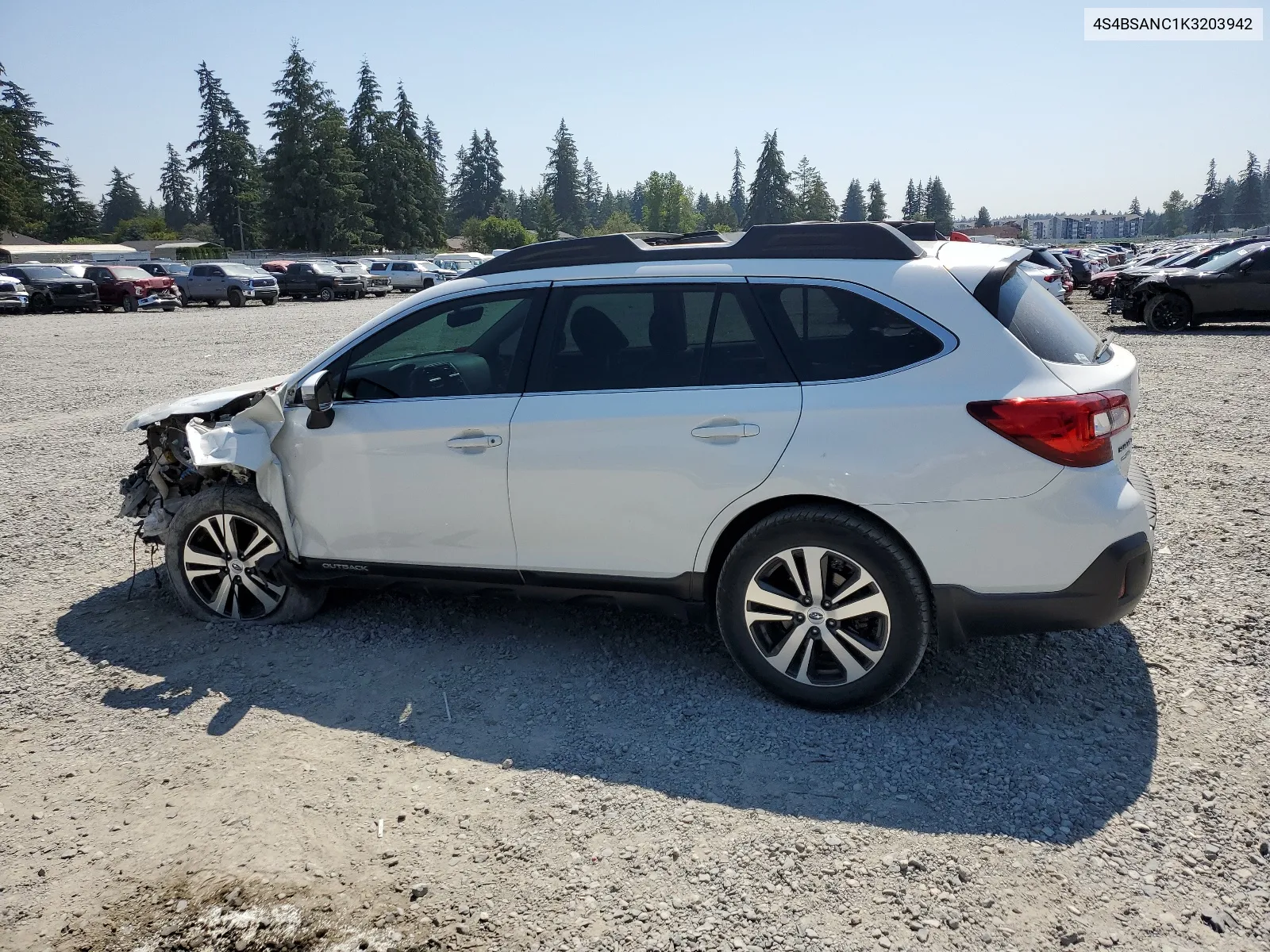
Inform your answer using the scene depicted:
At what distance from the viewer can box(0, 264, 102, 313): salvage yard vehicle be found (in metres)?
33.2

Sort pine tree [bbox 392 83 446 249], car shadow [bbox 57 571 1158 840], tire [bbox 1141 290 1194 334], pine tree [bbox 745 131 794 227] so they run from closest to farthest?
car shadow [bbox 57 571 1158 840], tire [bbox 1141 290 1194 334], pine tree [bbox 392 83 446 249], pine tree [bbox 745 131 794 227]

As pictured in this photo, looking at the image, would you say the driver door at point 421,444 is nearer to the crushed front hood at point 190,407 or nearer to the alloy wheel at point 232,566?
the alloy wheel at point 232,566

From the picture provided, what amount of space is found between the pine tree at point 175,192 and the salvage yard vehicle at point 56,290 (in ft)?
413

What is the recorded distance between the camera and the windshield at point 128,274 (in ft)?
116

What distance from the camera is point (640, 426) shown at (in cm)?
389

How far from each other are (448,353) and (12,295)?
113 ft

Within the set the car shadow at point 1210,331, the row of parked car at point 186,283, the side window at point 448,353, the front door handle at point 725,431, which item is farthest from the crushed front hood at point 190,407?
the row of parked car at point 186,283

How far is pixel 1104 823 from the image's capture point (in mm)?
3070

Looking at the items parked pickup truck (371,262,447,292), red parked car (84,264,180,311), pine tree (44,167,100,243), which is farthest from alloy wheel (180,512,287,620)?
pine tree (44,167,100,243)

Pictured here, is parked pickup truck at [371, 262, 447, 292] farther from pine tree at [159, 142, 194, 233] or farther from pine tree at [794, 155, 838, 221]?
pine tree at [159, 142, 194, 233]

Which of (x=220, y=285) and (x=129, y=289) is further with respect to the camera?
(x=220, y=285)

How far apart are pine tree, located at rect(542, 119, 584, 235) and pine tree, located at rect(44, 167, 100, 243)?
6984 cm

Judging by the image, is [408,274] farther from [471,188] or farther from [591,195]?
[591,195]

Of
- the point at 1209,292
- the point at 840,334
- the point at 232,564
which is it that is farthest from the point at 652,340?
the point at 1209,292
